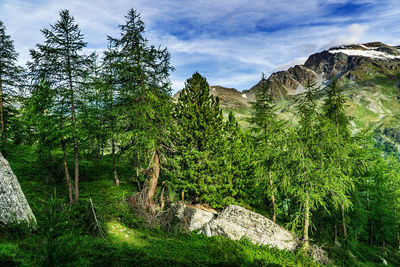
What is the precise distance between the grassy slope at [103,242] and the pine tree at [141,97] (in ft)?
11.6

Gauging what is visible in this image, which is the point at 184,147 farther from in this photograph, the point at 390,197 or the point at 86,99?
the point at 390,197

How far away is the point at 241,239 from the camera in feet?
38.7

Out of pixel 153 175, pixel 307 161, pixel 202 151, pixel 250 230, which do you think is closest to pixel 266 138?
pixel 307 161

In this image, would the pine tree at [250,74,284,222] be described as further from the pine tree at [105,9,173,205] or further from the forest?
the pine tree at [105,9,173,205]

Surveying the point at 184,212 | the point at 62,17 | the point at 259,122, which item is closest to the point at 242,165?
the point at 259,122

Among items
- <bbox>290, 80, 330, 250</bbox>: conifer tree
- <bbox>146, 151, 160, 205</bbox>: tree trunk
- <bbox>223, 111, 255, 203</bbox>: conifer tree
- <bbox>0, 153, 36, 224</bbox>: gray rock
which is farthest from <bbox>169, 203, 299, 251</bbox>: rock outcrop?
<bbox>0, 153, 36, 224</bbox>: gray rock

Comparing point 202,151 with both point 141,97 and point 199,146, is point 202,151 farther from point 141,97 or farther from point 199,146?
point 141,97

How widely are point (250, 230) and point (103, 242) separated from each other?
8.54 meters

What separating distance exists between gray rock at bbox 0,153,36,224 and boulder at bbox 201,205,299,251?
9096 millimetres

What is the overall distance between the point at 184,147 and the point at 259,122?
272 inches

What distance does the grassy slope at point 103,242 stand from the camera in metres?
4.70

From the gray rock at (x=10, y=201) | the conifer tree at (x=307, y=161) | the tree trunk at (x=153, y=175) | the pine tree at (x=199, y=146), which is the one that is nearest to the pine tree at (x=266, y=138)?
the conifer tree at (x=307, y=161)

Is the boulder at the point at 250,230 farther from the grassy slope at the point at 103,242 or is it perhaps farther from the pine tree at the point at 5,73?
the pine tree at the point at 5,73

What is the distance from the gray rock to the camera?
733cm
